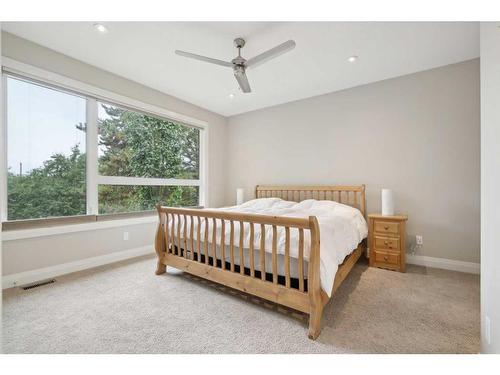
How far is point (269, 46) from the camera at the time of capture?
2510 mm

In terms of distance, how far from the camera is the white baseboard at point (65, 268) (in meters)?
2.40

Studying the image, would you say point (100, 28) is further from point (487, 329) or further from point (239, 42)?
point (487, 329)

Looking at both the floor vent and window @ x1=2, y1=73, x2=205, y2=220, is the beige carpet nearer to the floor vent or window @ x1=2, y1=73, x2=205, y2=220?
the floor vent

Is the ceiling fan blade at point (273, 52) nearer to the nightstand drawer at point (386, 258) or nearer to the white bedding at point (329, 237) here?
the white bedding at point (329, 237)

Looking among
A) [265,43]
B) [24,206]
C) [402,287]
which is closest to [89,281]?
[24,206]

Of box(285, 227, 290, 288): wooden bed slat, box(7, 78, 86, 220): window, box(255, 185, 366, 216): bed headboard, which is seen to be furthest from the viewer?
box(255, 185, 366, 216): bed headboard

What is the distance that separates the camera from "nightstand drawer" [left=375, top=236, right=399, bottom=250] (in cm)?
288

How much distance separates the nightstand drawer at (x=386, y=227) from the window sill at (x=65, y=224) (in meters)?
3.38

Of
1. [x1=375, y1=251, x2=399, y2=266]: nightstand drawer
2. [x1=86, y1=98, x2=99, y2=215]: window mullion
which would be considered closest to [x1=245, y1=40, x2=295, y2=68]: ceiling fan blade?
[x1=86, y1=98, x2=99, y2=215]: window mullion

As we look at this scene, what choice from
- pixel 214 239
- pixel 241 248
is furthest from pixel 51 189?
pixel 241 248

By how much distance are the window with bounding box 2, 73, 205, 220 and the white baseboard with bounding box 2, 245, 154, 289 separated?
2.00 ft

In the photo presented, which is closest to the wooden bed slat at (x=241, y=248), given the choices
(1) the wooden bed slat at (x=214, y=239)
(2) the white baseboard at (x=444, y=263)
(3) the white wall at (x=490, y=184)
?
(1) the wooden bed slat at (x=214, y=239)

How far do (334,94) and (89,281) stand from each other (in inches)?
167
